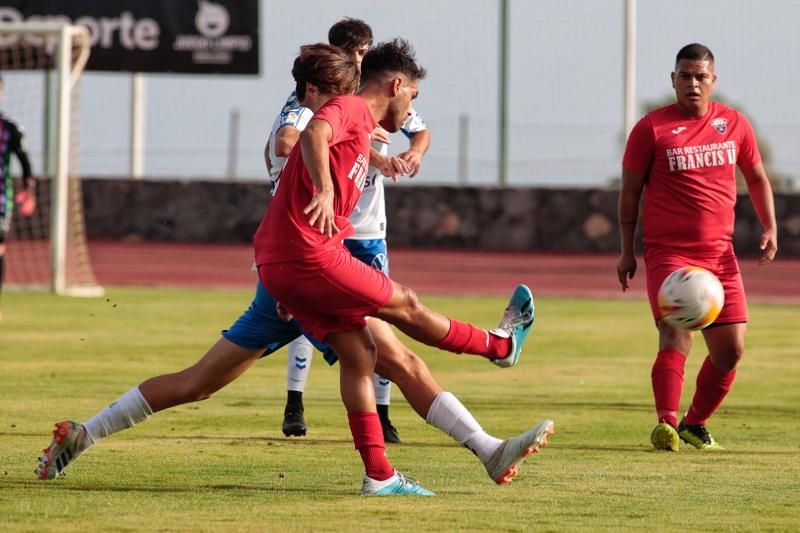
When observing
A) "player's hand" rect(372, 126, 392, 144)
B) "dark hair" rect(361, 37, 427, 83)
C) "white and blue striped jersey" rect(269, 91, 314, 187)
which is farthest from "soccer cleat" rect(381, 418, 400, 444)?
"dark hair" rect(361, 37, 427, 83)

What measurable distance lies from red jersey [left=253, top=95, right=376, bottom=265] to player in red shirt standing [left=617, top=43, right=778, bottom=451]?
2688 mm

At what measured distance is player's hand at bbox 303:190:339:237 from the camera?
6.18m

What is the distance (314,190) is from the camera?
630 cm

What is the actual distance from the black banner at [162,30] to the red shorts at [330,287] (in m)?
23.7

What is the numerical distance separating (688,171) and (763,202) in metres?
0.56

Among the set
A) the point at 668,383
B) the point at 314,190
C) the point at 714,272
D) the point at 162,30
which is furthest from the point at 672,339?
the point at 162,30

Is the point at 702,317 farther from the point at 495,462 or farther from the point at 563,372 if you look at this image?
the point at 563,372

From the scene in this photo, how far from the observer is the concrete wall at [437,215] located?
29641mm

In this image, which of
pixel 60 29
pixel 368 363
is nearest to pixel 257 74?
pixel 60 29

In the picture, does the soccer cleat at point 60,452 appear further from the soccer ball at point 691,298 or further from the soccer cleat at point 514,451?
the soccer ball at point 691,298

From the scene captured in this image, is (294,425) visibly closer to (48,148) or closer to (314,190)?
(314,190)

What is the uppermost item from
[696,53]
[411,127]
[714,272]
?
[696,53]

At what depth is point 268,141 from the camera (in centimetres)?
839

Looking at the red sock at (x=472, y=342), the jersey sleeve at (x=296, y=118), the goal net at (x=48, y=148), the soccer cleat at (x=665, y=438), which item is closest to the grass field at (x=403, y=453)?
the soccer cleat at (x=665, y=438)
